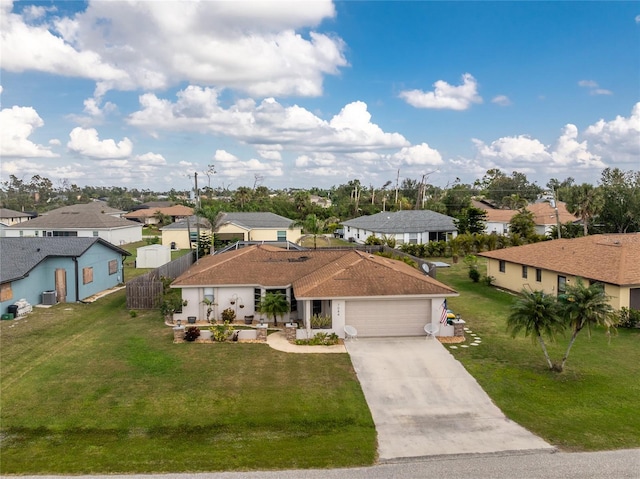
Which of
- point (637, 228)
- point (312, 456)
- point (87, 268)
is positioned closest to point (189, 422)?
point (312, 456)

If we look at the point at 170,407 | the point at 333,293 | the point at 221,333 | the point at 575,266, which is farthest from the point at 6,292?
the point at 575,266

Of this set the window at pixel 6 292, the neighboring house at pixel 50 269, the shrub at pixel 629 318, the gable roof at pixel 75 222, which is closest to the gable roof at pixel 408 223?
the shrub at pixel 629 318

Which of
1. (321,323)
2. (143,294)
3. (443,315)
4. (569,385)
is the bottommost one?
(569,385)

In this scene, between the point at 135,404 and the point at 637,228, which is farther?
the point at 637,228

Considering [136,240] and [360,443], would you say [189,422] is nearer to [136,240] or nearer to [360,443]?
[360,443]

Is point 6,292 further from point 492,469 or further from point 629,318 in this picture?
point 629,318

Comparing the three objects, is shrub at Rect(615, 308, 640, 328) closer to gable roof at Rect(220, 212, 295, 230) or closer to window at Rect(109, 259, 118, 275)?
window at Rect(109, 259, 118, 275)

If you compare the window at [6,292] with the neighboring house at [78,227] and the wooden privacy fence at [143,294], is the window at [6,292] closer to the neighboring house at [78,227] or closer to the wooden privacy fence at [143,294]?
the wooden privacy fence at [143,294]

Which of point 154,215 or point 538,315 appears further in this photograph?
point 154,215
